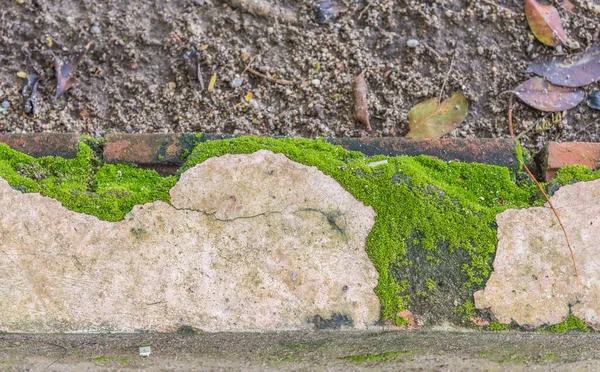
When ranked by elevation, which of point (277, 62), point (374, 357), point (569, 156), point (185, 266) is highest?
point (569, 156)

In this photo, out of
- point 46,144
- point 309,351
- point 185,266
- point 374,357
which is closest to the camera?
point 185,266

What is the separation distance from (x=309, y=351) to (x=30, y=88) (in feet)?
5.29

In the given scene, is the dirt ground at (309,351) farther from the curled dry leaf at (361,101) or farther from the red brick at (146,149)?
the curled dry leaf at (361,101)

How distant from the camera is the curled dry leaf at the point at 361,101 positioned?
2248 millimetres

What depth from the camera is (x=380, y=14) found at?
→ 2.33m

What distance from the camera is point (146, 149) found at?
1.79 m

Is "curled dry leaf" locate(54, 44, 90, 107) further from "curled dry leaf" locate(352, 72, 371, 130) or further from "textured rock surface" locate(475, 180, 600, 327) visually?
"textured rock surface" locate(475, 180, 600, 327)

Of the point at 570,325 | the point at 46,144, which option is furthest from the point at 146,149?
the point at 570,325

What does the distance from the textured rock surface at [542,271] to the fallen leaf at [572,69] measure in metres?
0.78

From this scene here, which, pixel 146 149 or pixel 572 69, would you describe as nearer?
pixel 146 149

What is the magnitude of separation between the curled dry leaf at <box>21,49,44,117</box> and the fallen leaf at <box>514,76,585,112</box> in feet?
6.73

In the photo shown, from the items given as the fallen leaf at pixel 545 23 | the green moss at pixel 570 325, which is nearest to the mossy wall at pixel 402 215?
the green moss at pixel 570 325

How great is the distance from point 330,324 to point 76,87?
150 cm

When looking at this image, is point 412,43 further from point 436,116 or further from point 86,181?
point 86,181
